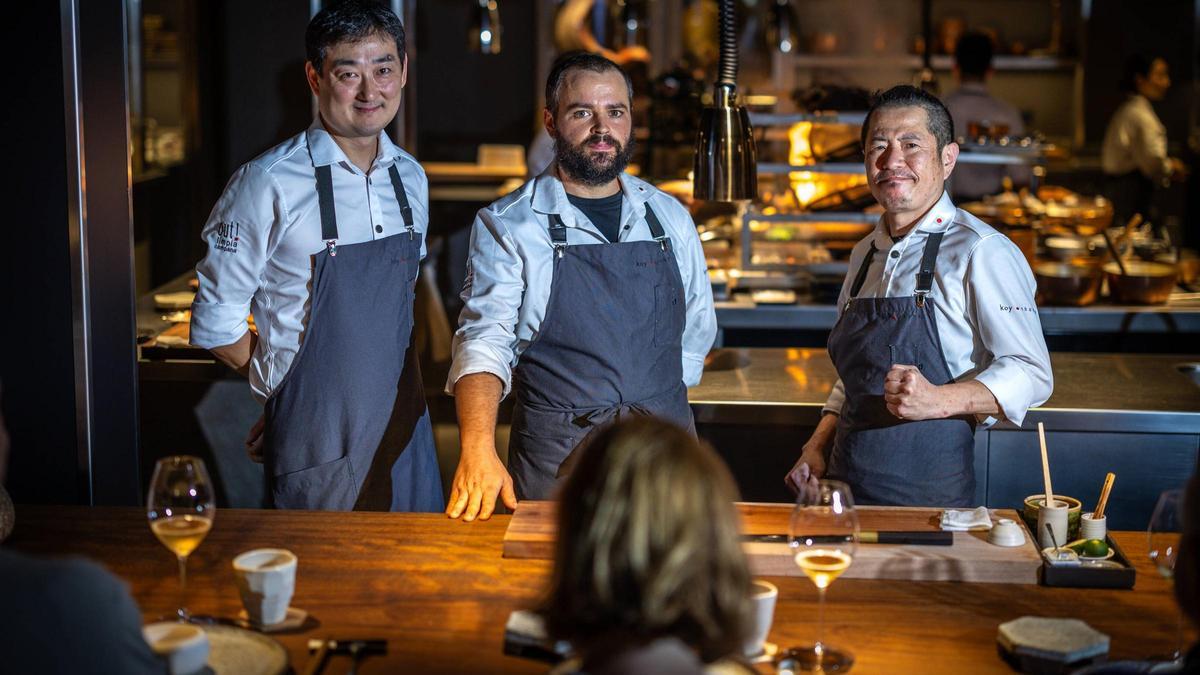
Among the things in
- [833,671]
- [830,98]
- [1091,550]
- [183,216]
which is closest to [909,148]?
[1091,550]

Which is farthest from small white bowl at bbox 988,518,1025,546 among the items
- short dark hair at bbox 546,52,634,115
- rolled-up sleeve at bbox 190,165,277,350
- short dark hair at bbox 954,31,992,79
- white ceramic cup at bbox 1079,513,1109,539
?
short dark hair at bbox 954,31,992,79

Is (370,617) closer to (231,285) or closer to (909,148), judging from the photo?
(231,285)

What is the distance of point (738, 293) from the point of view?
5168 mm

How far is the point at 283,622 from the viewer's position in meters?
2.06

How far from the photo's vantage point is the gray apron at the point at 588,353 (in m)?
3.15

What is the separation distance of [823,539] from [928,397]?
36.2 inches

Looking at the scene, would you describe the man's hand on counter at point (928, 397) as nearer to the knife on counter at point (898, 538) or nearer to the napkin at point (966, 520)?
the napkin at point (966, 520)

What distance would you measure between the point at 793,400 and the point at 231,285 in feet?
5.31

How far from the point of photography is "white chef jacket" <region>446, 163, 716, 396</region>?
310cm

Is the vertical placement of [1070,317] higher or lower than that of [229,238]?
lower

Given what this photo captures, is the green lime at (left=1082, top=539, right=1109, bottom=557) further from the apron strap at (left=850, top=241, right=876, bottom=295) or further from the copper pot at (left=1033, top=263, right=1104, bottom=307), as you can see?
the copper pot at (left=1033, top=263, right=1104, bottom=307)

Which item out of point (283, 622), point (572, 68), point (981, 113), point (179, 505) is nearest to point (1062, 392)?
point (572, 68)

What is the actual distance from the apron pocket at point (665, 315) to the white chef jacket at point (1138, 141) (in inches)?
264

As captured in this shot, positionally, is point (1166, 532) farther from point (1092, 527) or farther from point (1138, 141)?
point (1138, 141)
